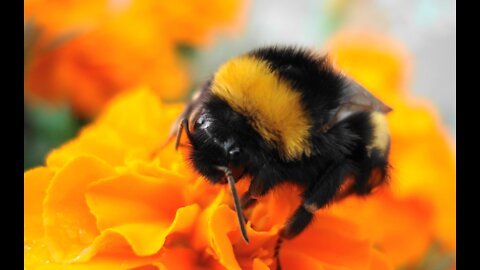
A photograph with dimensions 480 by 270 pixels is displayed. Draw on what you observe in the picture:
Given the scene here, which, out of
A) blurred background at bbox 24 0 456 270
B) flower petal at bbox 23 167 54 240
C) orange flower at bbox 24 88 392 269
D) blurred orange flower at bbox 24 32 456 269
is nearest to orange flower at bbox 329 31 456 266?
blurred background at bbox 24 0 456 270

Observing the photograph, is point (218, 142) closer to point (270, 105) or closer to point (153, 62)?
point (270, 105)

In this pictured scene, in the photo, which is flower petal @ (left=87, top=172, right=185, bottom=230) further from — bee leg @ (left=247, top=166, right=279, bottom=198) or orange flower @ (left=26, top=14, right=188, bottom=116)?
orange flower @ (left=26, top=14, right=188, bottom=116)

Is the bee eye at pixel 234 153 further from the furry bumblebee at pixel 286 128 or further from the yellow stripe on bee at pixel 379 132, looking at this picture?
the yellow stripe on bee at pixel 379 132

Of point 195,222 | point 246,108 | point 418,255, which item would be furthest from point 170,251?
point 418,255

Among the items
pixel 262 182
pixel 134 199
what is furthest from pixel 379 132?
A: pixel 134 199

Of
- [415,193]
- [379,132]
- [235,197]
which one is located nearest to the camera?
[235,197]

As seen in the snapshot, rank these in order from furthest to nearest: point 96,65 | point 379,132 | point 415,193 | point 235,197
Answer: point 96,65 < point 415,193 < point 379,132 < point 235,197
